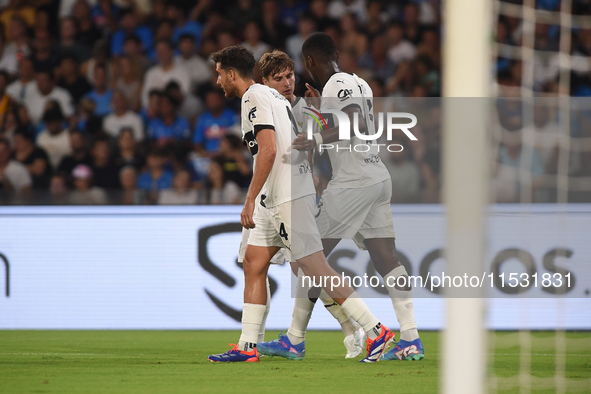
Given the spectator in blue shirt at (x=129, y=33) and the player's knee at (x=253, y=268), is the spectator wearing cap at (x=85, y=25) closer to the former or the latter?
the spectator in blue shirt at (x=129, y=33)

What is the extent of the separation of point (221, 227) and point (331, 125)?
102 inches

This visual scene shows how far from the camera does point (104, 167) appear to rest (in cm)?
894

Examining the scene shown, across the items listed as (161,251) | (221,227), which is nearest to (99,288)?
(161,251)

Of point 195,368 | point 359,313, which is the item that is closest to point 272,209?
point 359,313

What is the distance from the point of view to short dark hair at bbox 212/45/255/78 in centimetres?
518

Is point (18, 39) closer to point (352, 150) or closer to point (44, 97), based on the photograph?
point (44, 97)

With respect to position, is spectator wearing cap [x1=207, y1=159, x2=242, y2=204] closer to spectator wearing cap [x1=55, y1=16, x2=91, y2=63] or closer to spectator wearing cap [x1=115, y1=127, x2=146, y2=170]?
spectator wearing cap [x1=115, y1=127, x2=146, y2=170]

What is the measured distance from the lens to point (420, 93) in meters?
9.62

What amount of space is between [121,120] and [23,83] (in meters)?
1.52

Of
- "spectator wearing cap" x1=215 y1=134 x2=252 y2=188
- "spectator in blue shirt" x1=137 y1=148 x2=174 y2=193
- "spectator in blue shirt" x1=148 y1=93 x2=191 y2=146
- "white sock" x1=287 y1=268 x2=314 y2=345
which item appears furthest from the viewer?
"spectator in blue shirt" x1=148 y1=93 x2=191 y2=146

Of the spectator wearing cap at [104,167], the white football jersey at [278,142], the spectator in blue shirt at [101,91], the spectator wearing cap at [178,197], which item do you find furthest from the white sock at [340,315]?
the spectator in blue shirt at [101,91]

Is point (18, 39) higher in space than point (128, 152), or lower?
higher

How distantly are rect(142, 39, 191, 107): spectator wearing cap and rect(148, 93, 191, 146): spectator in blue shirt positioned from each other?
1.27 feet

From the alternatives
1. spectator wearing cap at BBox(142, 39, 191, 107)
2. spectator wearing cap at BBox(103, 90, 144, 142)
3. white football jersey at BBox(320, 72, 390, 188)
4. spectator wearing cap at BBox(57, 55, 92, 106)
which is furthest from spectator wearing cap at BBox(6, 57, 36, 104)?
white football jersey at BBox(320, 72, 390, 188)
